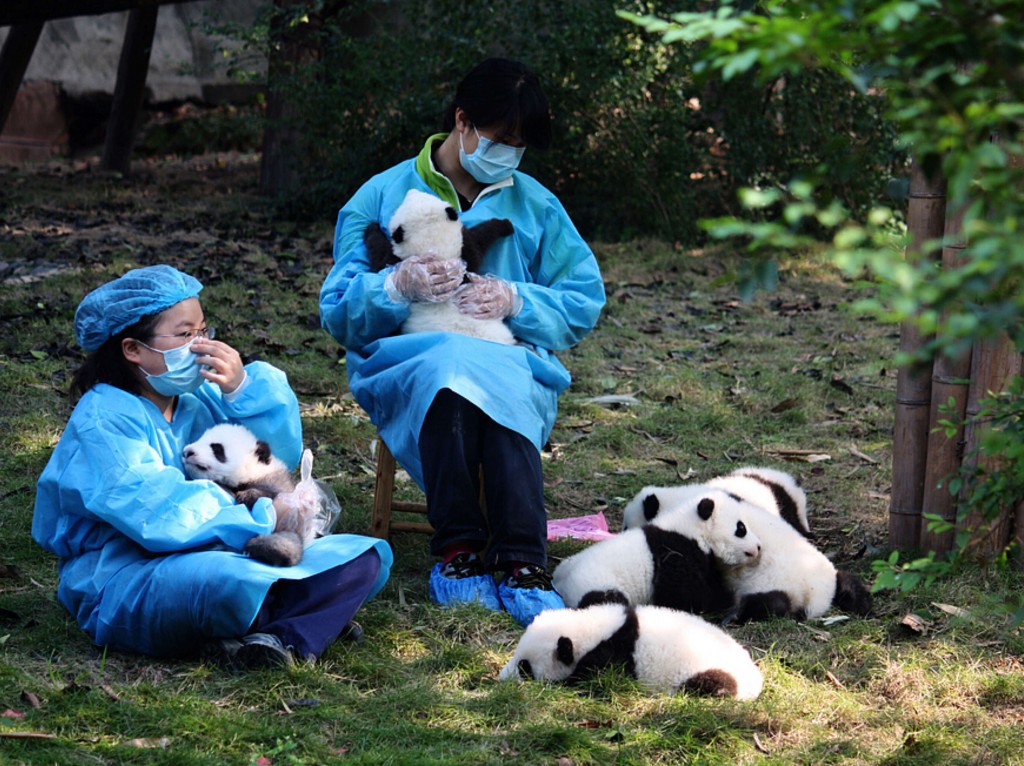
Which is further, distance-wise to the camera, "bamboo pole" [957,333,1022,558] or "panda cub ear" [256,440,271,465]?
"bamboo pole" [957,333,1022,558]

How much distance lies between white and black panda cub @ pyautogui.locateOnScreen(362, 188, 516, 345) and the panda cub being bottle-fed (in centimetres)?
73

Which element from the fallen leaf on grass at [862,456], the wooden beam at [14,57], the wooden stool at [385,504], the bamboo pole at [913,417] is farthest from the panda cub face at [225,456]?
the wooden beam at [14,57]

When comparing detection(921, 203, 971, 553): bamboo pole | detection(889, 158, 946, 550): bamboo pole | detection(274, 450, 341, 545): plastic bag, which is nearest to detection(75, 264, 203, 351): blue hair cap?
detection(274, 450, 341, 545): plastic bag

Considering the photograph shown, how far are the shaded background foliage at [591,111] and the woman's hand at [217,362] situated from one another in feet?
19.8

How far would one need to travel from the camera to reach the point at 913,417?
12.9 feet

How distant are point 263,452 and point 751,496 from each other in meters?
1.66

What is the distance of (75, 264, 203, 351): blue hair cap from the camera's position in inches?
126

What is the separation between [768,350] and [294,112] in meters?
4.90

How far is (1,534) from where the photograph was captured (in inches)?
160

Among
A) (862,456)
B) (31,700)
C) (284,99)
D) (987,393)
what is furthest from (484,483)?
(284,99)

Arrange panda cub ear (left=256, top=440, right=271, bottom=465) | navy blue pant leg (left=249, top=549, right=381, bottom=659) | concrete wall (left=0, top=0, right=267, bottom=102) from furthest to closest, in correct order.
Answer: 1. concrete wall (left=0, top=0, right=267, bottom=102)
2. panda cub ear (left=256, top=440, right=271, bottom=465)
3. navy blue pant leg (left=249, top=549, right=381, bottom=659)

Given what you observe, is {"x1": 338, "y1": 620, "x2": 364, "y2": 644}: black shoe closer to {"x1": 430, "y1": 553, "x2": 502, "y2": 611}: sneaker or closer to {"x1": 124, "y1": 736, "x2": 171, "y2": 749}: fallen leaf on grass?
{"x1": 430, "y1": 553, "x2": 502, "y2": 611}: sneaker

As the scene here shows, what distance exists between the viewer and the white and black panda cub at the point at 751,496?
4.04 m

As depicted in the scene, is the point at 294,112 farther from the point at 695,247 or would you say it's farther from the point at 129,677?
the point at 129,677
